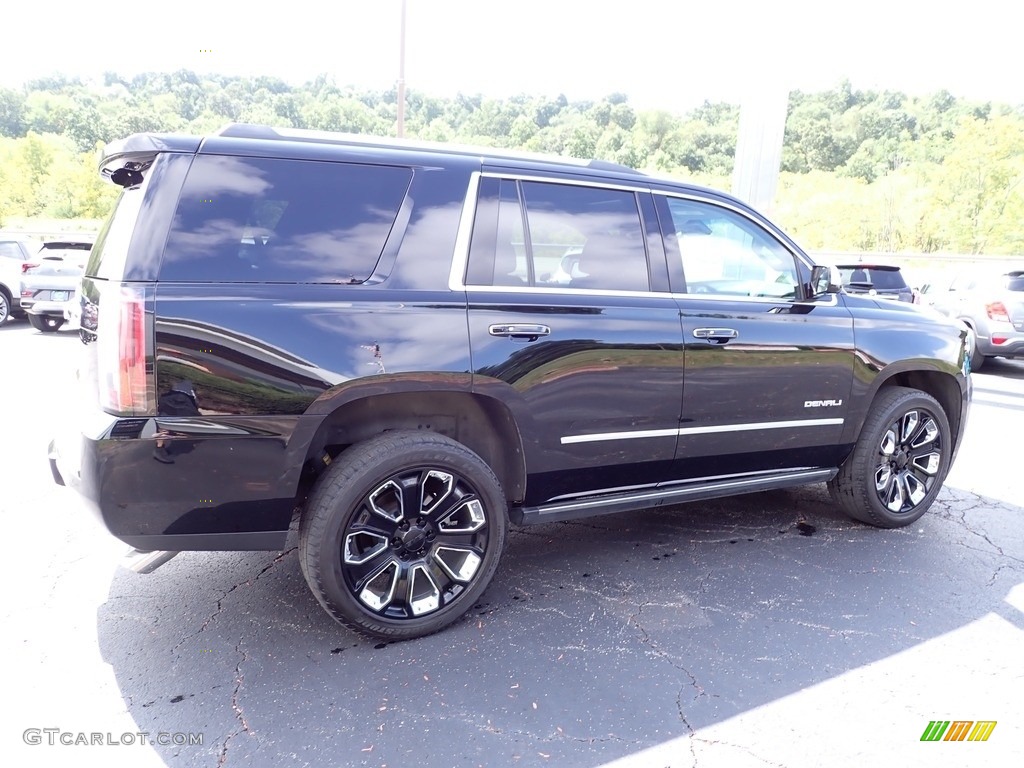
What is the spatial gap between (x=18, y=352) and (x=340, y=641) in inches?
378

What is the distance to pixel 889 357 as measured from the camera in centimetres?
404

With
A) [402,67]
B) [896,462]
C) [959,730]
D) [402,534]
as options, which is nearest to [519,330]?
[402,534]

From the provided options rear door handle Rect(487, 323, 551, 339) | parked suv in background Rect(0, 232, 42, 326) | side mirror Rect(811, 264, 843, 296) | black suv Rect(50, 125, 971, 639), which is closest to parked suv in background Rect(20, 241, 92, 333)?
parked suv in background Rect(0, 232, 42, 326)

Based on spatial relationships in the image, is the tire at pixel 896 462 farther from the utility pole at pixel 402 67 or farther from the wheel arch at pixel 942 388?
the utility pole at pixel 402 67

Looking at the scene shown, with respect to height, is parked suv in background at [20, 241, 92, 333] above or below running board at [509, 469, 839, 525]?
below

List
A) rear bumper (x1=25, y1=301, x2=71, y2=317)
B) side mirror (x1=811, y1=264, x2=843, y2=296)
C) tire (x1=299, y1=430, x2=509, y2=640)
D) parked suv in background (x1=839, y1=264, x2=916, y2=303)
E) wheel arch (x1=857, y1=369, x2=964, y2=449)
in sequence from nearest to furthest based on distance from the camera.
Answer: tire (x1=299, y1=430, x2=509, y2=640)
side mirror (x1=811, y1=264, x2=843, y2=296)
wheel arch (x1=857, y1=369, x2=964, y2=449)
parked suv in background (x1=839, y1=264, x2=916, y2=303)
rear bumper (x1=25, y1=301, x2=71, y2=317)

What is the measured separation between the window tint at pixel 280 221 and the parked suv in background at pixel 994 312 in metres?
10.5

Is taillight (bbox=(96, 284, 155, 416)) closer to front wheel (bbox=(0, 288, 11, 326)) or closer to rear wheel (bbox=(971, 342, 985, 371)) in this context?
rear wheel (bbox=(971, 342, 985, 371))

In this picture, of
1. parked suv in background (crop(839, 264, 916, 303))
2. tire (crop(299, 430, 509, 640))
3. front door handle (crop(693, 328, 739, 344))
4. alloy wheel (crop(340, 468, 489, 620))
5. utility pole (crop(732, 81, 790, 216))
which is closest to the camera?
tire (crop(299, 430, 509, 640))

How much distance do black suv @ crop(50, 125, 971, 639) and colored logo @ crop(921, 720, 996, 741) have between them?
1408 millimetres

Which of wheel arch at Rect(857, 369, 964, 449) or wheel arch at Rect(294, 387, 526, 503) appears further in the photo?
wheel arch at Rect(857, 369, 964, 449)

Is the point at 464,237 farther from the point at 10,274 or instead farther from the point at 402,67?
the point at 402,67

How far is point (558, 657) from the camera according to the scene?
278cm

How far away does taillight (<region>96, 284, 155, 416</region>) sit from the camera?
2371 millimetres
